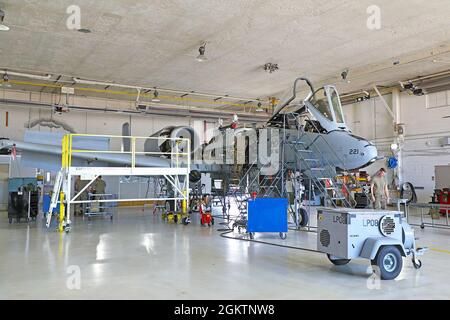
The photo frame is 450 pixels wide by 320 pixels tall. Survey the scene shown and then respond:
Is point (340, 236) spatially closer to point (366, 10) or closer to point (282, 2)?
point (282, 2)

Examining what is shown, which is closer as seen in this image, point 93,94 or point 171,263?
point 171,263

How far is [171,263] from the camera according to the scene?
217 inches

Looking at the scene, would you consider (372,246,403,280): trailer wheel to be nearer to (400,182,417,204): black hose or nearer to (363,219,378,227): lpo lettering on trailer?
(363,219,378,227): lpo lettering on trailer

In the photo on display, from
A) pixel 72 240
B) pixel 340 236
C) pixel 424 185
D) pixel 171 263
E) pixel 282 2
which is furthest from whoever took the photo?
pixel 424 185

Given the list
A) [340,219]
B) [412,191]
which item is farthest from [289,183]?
[412,191]

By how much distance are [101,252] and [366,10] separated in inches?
309

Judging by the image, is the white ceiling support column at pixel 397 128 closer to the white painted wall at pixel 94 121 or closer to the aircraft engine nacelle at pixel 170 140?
the aircraft engine nacelle at pixel 170 140

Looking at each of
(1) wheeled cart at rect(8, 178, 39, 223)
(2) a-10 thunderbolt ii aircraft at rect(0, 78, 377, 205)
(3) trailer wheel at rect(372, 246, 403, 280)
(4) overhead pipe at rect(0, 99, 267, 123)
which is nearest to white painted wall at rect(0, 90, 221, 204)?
(4) overhead pipe at rect(0, 99, 267, 123)

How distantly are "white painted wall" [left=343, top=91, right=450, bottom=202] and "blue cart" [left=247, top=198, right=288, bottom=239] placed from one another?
10749 millimetres

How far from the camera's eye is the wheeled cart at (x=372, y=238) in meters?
4.63

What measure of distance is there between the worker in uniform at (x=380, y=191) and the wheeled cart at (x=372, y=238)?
6765 millimetres

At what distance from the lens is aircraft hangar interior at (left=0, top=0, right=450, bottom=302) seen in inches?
187

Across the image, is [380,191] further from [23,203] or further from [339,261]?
[23,203]
